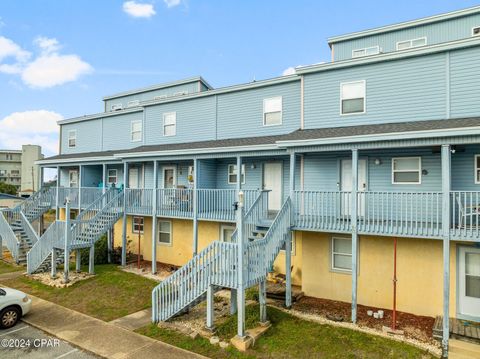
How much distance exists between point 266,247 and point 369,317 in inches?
168

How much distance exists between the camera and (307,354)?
800 centimetres

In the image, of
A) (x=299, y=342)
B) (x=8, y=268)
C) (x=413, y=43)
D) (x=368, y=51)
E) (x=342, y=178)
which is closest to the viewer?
(x=299, y=342)

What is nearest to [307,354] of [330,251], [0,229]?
[330,251]

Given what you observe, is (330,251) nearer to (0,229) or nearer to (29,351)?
(29,351)

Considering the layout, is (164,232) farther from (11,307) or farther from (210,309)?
(210,309)

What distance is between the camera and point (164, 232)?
17.8 meters

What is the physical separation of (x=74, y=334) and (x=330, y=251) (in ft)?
29.5

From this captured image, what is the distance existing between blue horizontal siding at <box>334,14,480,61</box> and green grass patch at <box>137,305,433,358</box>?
13775mm

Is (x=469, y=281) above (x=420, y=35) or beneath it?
beneath

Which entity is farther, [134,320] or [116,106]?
[116,106]

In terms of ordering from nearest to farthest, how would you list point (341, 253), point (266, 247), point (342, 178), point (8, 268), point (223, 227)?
point (266, 247) < point (341, 253) < point (342, 178) < point (223, 227) < point (8, 268)

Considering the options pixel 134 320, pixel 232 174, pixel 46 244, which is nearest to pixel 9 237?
pixel 46 244

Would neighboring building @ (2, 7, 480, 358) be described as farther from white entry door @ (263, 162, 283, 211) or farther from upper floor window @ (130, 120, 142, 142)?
upper floor window @ (130, 120, 142, 142)

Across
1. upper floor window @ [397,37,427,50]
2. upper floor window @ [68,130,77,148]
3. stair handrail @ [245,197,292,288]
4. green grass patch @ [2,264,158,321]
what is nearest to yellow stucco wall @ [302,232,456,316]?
stair handrail @ [245,197,292,288]
